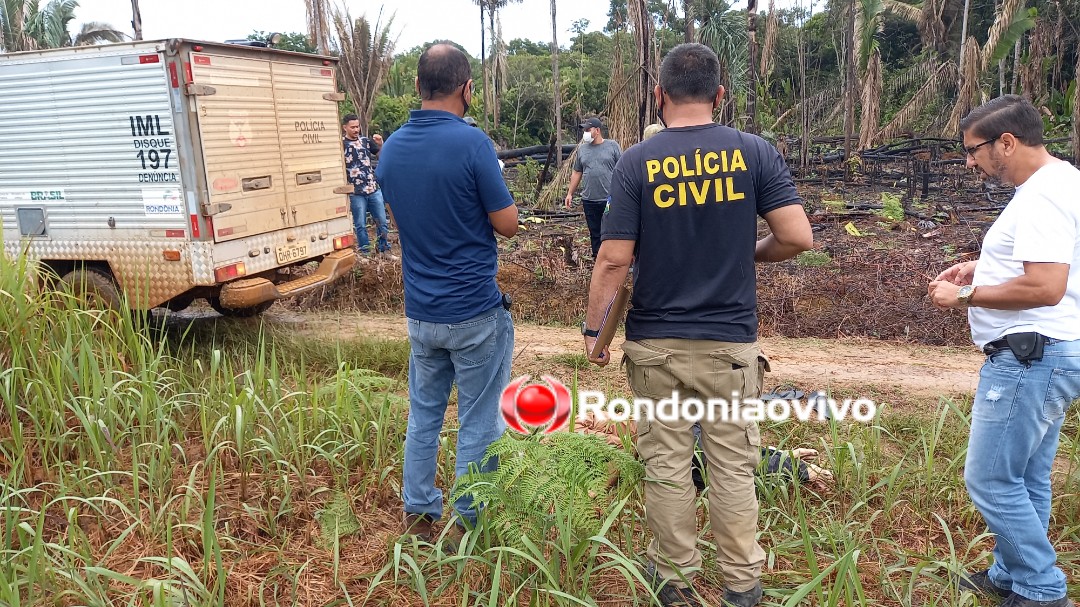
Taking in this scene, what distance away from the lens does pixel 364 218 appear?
31.8 ft

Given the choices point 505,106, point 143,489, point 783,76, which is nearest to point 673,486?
point 143,489

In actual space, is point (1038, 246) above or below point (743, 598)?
above

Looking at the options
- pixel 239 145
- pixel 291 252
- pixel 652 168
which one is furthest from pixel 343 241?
pixel 652 168

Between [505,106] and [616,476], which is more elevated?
[505,106]

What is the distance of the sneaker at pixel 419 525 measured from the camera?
3.20 meters

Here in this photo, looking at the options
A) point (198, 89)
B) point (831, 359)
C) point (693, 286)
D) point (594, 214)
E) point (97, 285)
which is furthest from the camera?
point (594, 214)

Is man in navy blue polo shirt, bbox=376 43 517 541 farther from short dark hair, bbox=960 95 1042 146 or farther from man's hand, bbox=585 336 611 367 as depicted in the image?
short dark hair, bbox=960 95 1042 146

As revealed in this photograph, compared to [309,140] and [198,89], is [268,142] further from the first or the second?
[198,89]

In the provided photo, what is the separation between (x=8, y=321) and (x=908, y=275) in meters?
7.77

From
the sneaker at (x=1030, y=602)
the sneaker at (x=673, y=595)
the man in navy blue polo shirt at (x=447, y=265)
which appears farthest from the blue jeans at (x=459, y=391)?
the sneaker at (x=1030, y=602)

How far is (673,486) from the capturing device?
Result: 2.75m

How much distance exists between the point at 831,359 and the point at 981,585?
3.49 meters

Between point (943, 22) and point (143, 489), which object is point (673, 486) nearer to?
point (143, 489)

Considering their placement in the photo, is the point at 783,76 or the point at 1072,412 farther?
the point at 783,76
